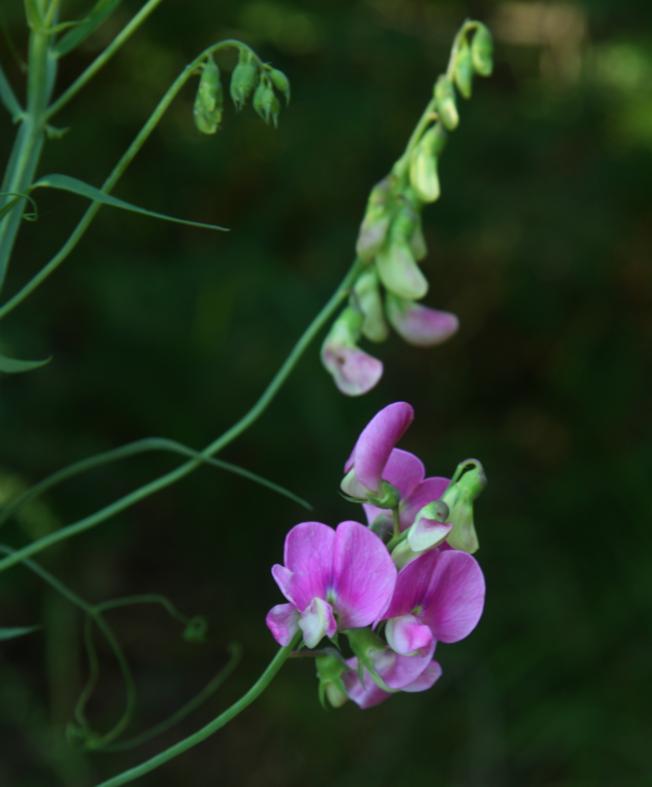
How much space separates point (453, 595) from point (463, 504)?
4cm

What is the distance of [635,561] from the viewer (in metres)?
2.67

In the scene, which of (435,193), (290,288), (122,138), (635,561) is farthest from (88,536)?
(435,193)

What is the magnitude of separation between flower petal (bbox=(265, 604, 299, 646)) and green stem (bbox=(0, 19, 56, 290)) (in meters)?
0.20

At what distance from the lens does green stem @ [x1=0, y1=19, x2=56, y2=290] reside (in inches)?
23.9

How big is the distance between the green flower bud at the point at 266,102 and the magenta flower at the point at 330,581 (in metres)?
0.20

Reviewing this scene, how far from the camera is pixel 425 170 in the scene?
0.79 m

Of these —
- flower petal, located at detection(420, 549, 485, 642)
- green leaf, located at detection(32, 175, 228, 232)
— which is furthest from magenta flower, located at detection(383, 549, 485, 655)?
green leaf, located at detection(32, 175, 228, 232)

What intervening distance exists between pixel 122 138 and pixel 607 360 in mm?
1219

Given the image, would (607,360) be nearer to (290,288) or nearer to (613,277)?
(613,277)

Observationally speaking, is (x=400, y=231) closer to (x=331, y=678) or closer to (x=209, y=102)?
(x=209, y=102)

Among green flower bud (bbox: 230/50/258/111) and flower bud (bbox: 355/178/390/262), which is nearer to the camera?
green flower bud (bbox: 230/50/258/111)

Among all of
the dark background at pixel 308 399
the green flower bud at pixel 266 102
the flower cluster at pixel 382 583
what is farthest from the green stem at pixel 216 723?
the dark background at pixel 308 399

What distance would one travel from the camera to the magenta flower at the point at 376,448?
1.88 feet

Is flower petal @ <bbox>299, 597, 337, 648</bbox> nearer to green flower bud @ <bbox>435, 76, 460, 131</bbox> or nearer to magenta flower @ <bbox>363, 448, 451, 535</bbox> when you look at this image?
magenta flower @ <bbox>363, 448, 451, 535</bbox>
